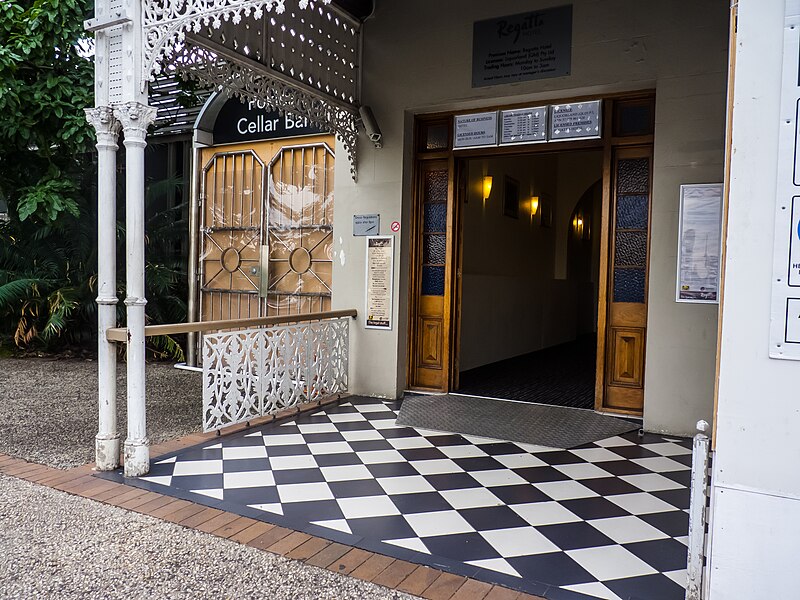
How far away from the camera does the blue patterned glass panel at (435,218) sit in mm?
5910

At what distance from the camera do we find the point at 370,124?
5.75 m

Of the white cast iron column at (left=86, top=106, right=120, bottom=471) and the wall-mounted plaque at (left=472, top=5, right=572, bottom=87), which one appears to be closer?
the white cast iron column at (left=86, top=106, right=120, bottom=471)

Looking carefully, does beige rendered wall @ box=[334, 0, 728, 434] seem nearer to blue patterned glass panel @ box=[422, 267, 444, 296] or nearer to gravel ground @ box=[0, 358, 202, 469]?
blue patterned glass panel @ box=[422, 267, 444, 296]

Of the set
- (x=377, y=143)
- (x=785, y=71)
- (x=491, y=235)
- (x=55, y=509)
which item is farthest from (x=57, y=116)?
(x=785, y=71)

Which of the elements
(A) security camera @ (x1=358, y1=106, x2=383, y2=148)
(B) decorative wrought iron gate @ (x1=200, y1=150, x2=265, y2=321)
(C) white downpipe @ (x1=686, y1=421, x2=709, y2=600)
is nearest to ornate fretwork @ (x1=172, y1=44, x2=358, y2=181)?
(A) security camera @ (x1=358, y1=106, x2=383, y2=148)

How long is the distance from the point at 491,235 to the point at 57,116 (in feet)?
16.6

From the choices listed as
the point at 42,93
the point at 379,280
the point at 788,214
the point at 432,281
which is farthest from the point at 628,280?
the point at 42,93

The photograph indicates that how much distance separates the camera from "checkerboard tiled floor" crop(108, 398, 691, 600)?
8.51 feet

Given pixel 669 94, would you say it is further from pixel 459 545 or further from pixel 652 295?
pixel 459 545

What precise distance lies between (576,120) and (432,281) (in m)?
1.92

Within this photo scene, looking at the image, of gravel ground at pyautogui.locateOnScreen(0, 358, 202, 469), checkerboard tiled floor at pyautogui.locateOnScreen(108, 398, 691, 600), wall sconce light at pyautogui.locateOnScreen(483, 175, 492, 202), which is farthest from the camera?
wall sconce light at pyautogui.locateOnScreen(483, 175, 492, 202)

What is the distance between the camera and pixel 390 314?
19.1ft

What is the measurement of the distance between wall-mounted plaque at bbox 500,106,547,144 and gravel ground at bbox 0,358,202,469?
357cm

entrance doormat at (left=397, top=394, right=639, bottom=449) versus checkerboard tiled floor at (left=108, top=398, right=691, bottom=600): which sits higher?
entrance doormat at (left=397, top=394, right=639, bottom=449)
